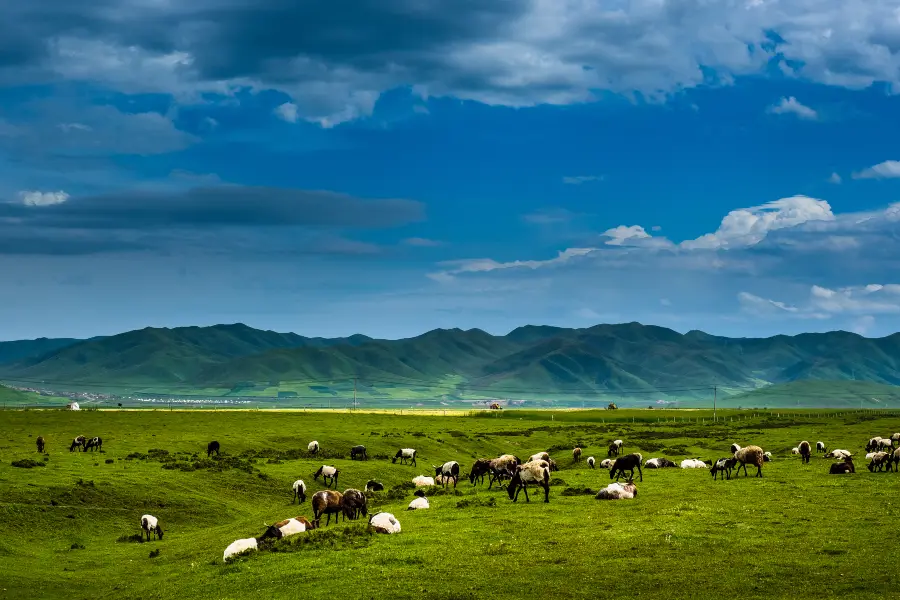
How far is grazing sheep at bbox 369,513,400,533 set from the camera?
35406 millimetres

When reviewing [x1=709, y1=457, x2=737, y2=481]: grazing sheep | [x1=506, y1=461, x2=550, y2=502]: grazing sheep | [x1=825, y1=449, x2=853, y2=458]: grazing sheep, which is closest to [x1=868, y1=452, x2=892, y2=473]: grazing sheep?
[x1=825, y1=449, x2=853, y2=458]: grazing sheep

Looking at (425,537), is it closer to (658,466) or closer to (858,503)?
(858,503)

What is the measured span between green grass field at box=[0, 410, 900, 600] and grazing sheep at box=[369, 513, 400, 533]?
66 centimetres

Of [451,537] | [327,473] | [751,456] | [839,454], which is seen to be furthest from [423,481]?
[839,454]

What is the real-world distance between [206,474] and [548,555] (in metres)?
42.0

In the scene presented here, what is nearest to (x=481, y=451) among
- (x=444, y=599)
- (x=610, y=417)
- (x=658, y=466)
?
(x=658, y=466)

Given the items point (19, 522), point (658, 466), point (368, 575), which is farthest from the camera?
point (658, 466)

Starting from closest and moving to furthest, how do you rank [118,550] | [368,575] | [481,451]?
[368,575] → [118,550] → [481,451]

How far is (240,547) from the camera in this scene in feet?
111

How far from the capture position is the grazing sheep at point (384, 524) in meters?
35.4

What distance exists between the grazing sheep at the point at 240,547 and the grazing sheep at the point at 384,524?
487 centimetres

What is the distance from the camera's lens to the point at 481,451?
10031 cm

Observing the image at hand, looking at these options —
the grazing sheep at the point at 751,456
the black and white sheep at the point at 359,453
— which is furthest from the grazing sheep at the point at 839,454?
the black and white sheep at the point at 359,453

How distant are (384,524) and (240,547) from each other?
5.92 meters
